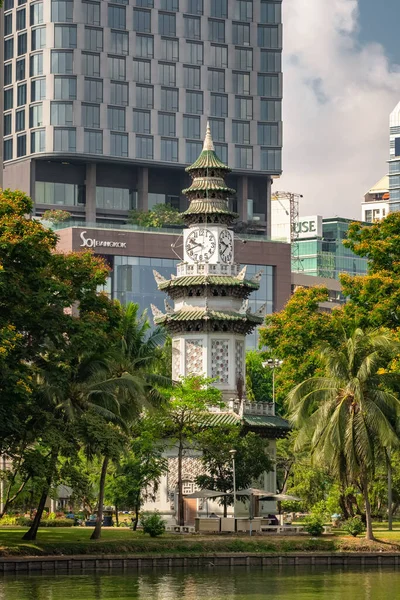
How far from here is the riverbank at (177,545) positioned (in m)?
72.8

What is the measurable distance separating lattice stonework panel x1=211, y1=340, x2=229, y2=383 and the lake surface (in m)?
19.3

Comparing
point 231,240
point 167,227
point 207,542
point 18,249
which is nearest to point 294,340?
point 231,240

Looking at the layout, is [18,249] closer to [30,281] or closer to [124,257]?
[30,281]

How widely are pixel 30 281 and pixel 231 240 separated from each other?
25.1m

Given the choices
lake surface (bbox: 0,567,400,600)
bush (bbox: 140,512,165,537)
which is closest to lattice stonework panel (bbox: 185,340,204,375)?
bush (bbox: 140,512,165,537)

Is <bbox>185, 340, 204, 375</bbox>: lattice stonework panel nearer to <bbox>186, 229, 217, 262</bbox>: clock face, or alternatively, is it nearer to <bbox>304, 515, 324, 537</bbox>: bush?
<bbox>186, 229, 217, 262</bbox>: clock face

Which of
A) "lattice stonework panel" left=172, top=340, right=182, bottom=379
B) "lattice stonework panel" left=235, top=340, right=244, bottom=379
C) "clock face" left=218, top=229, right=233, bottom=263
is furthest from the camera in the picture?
"clock face" left=218, top=229, right=233, bottom=263

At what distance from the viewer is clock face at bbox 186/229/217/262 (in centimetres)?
9400

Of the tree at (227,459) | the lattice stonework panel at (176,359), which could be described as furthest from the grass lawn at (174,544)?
the lattice stonework panel at (176,359)

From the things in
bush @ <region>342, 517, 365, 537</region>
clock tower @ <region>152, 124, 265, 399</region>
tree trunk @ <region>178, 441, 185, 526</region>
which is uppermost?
clock tower @ <region>152, 124, 265, 399</region>

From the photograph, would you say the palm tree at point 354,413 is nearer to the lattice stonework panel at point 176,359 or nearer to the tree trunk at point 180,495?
the tree trunk at point 180,495

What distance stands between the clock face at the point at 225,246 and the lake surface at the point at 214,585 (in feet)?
83.7

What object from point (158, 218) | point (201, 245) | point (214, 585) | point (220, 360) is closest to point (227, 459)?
point (220, 360)

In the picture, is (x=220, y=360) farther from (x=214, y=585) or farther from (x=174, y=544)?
(x=214, y=585)
